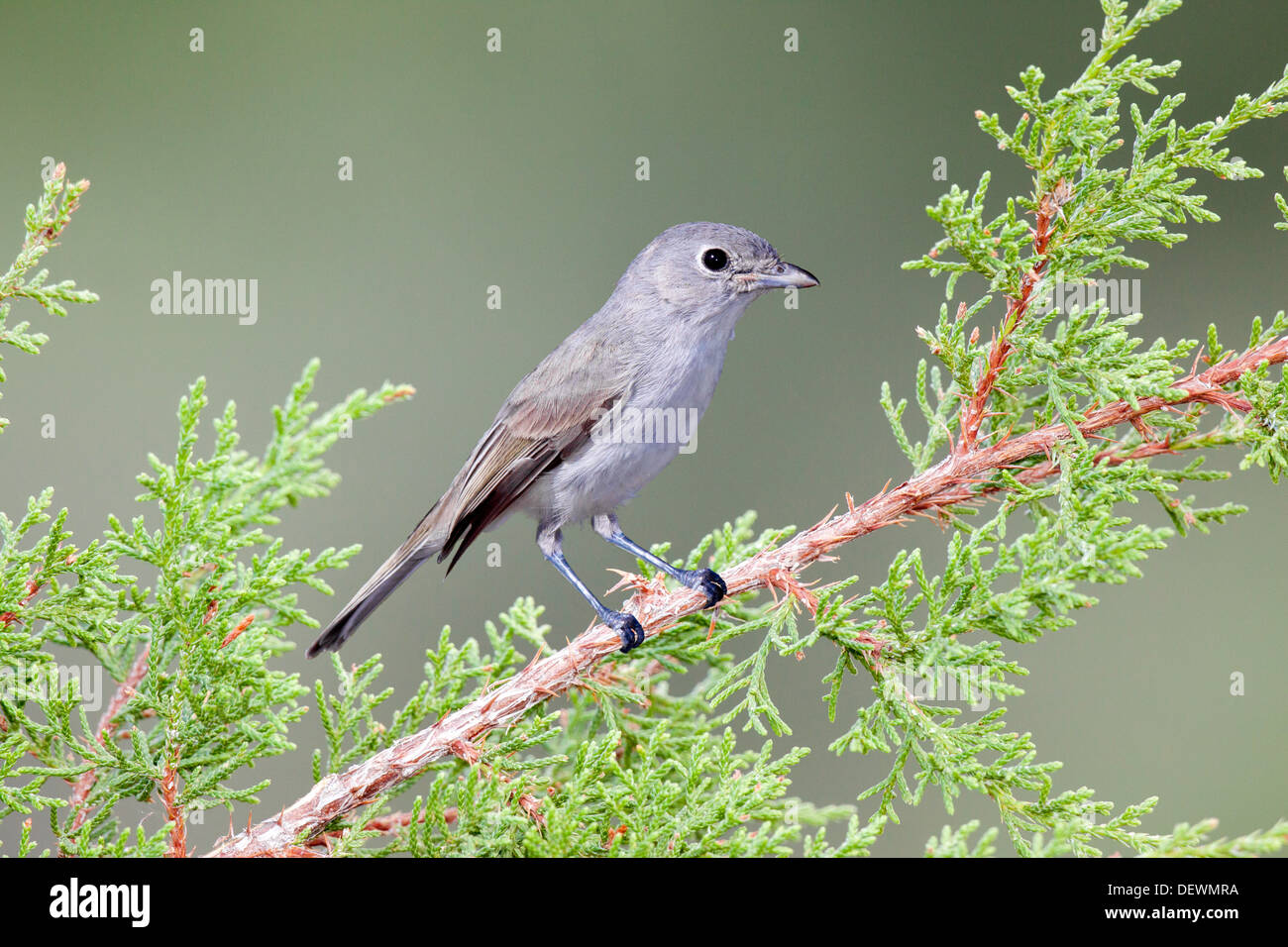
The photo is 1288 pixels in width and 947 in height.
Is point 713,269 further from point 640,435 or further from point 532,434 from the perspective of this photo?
point 532,434

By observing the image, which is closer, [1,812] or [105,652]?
[1,812]

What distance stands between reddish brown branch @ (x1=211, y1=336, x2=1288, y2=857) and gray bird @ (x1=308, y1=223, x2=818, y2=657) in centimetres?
84

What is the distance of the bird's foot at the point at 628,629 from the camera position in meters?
2.23

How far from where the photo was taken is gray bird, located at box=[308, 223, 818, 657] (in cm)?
316

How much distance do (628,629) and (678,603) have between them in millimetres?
116

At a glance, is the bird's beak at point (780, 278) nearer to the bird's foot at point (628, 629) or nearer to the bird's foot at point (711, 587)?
the bird's foot at point (711, 587)

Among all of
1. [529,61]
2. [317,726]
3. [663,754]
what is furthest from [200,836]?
[529,61]

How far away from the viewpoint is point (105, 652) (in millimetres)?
2361

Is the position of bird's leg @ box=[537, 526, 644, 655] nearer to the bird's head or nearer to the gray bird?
the gray bird

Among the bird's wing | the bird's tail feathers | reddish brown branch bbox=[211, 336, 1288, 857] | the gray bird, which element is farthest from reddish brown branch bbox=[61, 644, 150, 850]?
the bird's wing

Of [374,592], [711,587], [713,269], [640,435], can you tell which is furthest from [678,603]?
[713,269]

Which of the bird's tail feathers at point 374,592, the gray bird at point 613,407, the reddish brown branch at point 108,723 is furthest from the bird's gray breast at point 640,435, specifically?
the reddish brown branch at point 108,723
